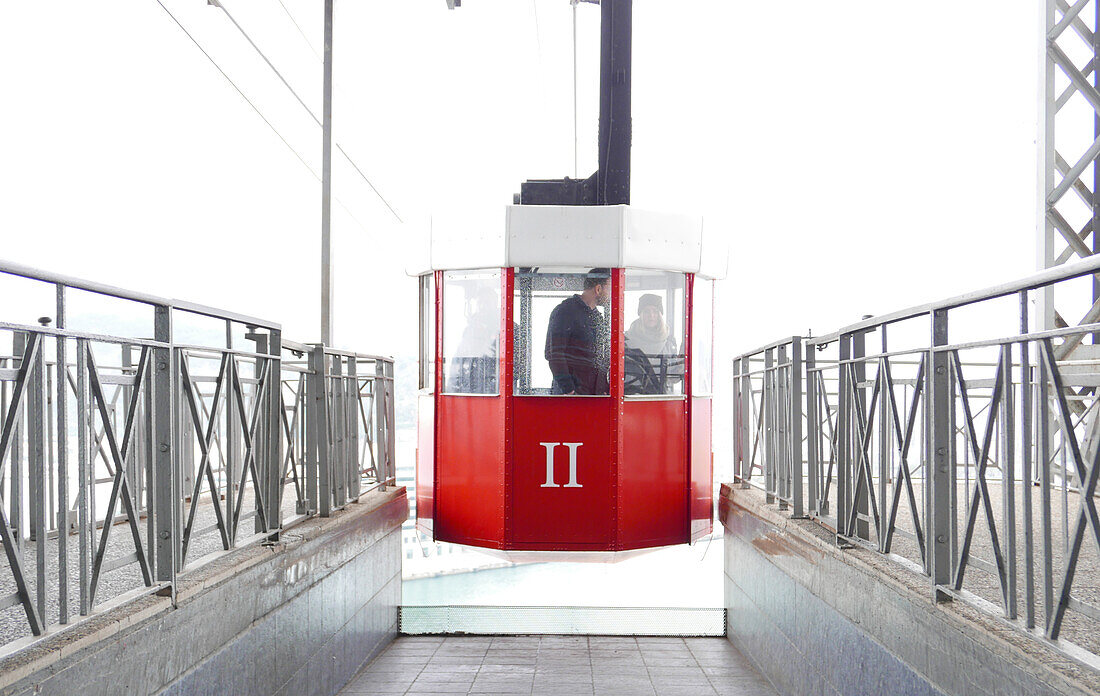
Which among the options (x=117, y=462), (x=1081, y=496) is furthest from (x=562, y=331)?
(x=1081, y=496)

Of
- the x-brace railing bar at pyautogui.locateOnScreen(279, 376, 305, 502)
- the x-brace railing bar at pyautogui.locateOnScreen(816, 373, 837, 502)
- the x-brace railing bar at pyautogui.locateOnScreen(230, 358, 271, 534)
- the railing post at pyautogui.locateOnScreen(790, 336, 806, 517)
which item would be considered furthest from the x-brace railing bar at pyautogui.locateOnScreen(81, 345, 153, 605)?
the railing post at pyautogui.locateOnScreen(790, 336, 806, 517)

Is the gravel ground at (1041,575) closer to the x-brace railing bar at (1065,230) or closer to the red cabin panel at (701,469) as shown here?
the red cabin panel at (701,469)

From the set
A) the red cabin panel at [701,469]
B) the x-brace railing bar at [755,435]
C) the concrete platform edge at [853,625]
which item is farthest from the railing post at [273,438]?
the x-brace railing bar at [755,435]

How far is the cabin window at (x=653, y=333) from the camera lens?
690 centimetres

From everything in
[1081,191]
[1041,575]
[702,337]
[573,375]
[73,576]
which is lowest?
[73,576]

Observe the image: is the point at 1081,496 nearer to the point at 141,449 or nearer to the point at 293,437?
the point at 293,437

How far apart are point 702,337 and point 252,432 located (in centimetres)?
372

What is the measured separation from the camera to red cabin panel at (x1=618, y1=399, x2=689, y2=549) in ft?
22.9

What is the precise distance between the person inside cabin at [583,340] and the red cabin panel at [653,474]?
1.12 feet

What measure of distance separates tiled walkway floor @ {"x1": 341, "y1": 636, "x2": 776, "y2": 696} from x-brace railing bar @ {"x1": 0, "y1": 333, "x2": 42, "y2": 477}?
4.22 metres

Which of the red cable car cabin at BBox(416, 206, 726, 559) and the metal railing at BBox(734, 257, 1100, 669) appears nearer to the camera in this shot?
the metal railing at BBox(734, 257, 1100, 669)

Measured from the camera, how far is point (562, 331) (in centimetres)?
682

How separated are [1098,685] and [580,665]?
17.3ft

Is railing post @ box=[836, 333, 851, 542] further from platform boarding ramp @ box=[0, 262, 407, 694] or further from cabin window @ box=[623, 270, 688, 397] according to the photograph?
platform boarding ramp @ box=[0, 262, 407, 694]
